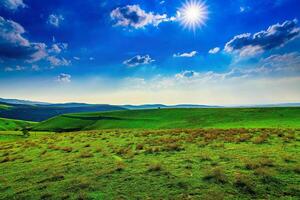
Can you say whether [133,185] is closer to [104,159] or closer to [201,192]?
[201,192]

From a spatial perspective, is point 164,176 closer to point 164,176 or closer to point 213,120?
point 164,176

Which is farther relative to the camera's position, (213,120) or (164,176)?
(213,120)

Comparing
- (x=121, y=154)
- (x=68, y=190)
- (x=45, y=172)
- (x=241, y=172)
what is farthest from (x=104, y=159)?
(x=241, y=172)

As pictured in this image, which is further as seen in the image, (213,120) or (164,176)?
(213,120)

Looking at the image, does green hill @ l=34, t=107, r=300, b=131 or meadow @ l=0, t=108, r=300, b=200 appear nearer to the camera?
meadow @ l=0, t=108, r=300, b=200

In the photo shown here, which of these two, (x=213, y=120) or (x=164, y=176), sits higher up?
(x=213, y=120)

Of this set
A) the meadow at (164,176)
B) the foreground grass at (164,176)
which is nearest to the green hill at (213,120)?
the meadow at (164,176)

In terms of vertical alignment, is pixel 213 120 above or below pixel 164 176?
above

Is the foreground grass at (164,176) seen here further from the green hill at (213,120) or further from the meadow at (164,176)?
the green hill at (213,120)

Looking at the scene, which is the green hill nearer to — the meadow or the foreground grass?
the meadow

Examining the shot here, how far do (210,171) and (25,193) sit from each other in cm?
1037

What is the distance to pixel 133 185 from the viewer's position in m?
12.0

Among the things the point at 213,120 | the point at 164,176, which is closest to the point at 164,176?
the point at 164,176

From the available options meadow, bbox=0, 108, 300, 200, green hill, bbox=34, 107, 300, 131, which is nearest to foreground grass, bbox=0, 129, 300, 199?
meadow, bbox=0, 108, 300, 200
